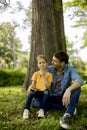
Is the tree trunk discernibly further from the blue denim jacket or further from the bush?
the bush

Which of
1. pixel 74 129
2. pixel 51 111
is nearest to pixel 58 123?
pixel 74 129

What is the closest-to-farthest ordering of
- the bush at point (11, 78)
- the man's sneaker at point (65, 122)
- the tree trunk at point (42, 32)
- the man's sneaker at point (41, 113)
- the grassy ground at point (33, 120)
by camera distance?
1. the man's sneaker at point (65, 122)
2. the grassy ground at point (33, 120)
3. the man's sneaker at point (41, 113)
4. the tree trunk at point (42, 32)
5. the bush at point (11, 78)

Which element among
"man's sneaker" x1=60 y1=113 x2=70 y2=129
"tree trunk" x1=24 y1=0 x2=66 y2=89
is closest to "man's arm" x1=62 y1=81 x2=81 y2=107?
"man's sneaker" x1=60 y1=113 x2=70 y2=129

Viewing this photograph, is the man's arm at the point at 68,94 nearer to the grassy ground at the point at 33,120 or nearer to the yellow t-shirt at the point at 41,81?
the grassy ground at the point at 33,120

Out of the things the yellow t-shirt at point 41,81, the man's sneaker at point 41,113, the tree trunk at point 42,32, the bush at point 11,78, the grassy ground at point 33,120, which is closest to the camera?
the grassy ground at point 33,120

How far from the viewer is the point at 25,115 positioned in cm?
706

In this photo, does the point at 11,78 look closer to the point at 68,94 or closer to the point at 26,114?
the point at 26,114

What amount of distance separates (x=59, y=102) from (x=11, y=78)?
11.5m

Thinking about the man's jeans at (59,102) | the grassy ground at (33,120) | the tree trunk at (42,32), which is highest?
the tree trunk at (42,32)

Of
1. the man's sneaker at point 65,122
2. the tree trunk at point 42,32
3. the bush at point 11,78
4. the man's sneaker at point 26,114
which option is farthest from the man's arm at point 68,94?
the bush at point 11,78

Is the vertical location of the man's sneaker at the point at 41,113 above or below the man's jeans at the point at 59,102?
below

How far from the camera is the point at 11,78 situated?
61.2ft

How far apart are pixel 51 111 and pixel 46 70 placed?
2.93 ft

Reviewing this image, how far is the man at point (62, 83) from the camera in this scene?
666 centimetres
